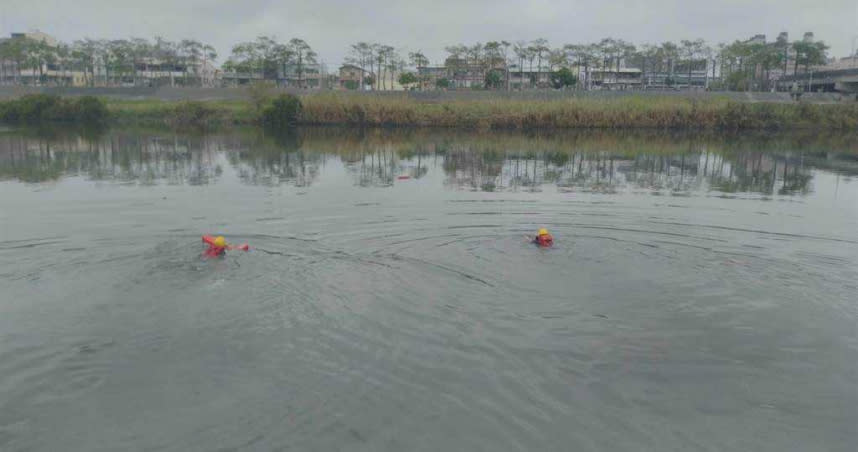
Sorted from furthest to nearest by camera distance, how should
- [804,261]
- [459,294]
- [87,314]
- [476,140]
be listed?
1. [476,140]
2. [804,261]
3. [459,294]
4. [87,314]

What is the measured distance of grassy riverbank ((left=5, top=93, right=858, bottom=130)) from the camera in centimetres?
4438

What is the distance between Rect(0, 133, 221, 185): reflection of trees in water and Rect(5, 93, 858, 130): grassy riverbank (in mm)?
13211

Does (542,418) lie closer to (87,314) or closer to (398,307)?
(398,307)

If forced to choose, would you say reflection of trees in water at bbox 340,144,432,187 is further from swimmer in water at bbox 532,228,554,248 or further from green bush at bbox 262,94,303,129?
green bush at bbox 262,94,303,129

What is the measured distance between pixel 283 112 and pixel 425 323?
1638 inches

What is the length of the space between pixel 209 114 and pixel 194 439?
1895 inches

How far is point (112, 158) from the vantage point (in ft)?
78.3

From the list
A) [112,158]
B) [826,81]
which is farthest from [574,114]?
[826,81]

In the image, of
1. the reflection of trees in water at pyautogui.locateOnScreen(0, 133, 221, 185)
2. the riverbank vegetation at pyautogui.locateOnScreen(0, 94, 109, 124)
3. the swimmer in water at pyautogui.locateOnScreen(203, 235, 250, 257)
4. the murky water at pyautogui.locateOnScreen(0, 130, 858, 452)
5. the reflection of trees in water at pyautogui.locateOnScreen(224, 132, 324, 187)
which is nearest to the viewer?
the murky water at pyautogui.locateOnScreen(0, 130, 858, 452)

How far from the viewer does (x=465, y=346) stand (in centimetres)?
645

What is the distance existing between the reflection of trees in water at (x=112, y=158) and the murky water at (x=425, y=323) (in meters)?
3.50

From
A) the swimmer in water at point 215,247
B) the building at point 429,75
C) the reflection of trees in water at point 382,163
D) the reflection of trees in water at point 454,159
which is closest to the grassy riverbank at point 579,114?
the reflection of trees in water at point 454,159

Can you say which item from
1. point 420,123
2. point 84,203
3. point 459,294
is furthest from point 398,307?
point 420,123

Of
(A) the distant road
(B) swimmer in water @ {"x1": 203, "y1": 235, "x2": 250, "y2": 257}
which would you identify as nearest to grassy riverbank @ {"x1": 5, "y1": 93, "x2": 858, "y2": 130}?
(A) the distant road
